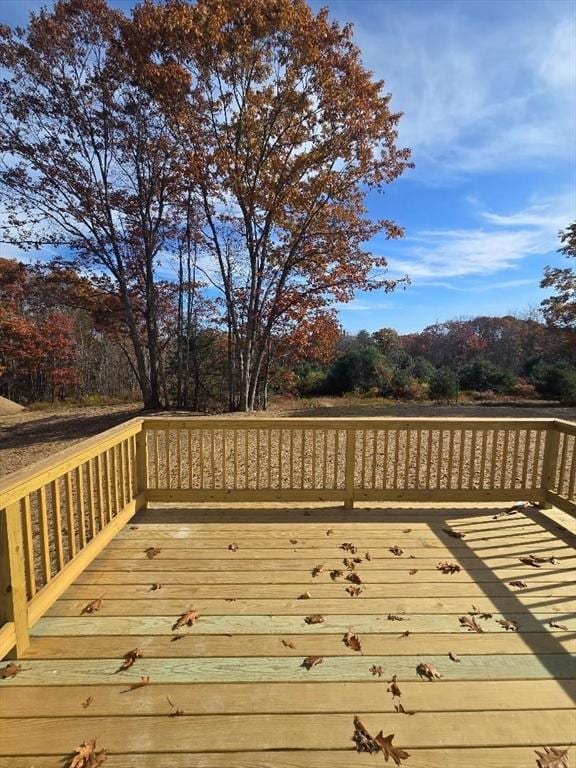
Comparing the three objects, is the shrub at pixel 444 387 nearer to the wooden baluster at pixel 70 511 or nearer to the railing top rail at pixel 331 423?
the railing top rail at pixel 331 423

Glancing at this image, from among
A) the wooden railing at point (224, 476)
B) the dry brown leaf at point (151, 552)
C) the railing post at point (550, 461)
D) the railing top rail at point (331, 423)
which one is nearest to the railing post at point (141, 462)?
the wooden railing at point (224, 476)

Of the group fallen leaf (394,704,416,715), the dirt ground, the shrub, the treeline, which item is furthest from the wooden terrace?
the shrub

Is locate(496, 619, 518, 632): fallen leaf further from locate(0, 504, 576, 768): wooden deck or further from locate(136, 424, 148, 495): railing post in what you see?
locate(136, 424, 148, 495): railing post

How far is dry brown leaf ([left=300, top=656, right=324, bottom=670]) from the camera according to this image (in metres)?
1.93

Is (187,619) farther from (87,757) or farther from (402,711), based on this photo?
(402,711)

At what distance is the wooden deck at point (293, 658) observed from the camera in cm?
154

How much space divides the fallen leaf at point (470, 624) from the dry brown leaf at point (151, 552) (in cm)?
207

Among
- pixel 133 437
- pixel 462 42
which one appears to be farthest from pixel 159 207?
pixel 133 437

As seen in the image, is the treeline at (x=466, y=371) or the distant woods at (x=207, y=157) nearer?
the distant woods at (x=207, y=157)

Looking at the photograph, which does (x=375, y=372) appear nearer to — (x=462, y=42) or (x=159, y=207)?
(x=159, y=207)

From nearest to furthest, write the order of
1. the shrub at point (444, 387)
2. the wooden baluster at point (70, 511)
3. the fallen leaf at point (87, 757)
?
the fallen leaf at point (87, 757), the wooden baluster at point (70, 511), the shrub at point (444, 387)

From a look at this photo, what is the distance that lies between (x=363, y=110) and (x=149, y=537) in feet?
28.5

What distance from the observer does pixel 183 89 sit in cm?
810

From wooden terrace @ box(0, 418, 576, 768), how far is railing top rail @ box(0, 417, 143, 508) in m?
0.01
